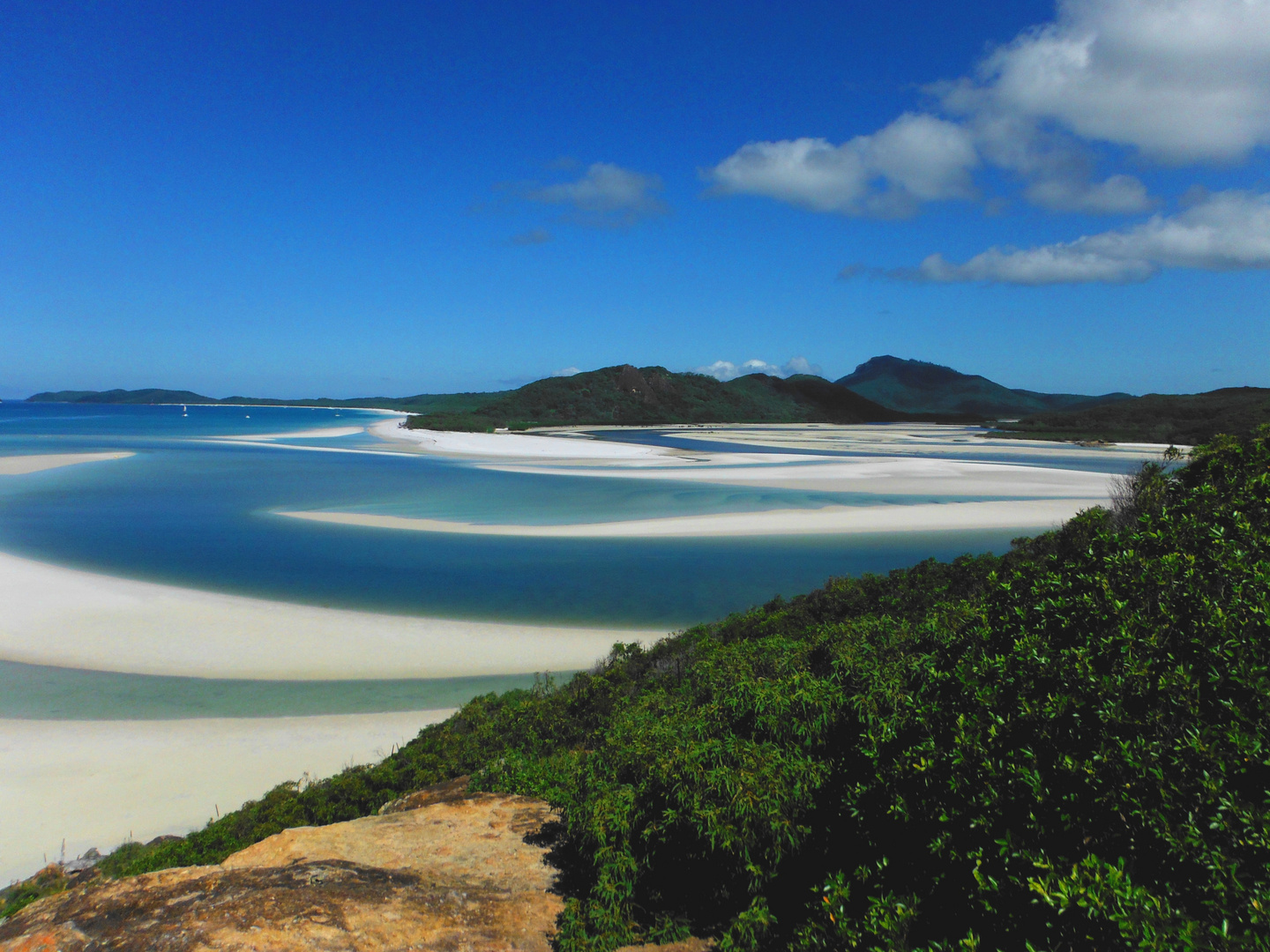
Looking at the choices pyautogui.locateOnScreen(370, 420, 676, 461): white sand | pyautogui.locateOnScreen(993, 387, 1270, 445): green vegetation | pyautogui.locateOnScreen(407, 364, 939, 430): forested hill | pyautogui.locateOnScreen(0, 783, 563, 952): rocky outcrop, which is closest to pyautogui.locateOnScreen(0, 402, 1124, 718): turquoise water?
pyautogui.locateOnScreen(0, 783, 563, 952): rocky outcrop

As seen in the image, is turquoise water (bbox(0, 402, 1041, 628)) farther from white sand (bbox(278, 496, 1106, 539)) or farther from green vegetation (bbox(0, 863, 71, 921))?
green vegetation (bbox(0, 863, 71, 921))

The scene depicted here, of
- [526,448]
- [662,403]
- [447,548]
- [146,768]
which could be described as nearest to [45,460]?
[526,448]

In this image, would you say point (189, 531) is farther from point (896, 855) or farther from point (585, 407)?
point (585, 407)

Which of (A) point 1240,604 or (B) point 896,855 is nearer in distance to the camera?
(B) point 896,855

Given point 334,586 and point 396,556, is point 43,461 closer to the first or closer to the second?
point 396,556

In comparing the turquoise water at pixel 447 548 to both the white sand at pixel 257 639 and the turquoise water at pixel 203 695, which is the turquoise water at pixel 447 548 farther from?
the turquoise water at pixel 203 695

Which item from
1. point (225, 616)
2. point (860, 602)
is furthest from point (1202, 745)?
point (225, 616)
